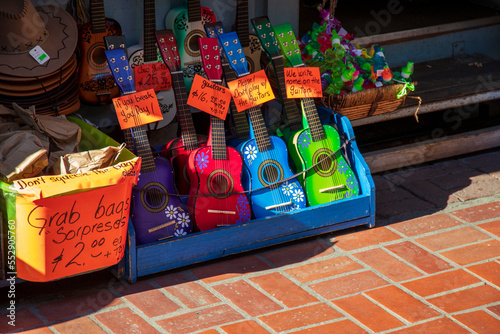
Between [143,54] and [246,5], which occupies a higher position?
[246,5]

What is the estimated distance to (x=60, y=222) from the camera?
2.96 meters

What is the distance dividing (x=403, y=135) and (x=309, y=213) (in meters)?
1.70

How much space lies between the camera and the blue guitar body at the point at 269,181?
3.68m

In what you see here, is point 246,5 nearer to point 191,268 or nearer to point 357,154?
point 357,154

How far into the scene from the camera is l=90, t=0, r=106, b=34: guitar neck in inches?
146

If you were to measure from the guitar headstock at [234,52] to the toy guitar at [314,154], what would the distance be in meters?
0.28

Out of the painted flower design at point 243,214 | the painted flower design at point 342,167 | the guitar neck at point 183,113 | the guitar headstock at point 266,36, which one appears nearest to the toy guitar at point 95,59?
the guitar neck at point 183,113

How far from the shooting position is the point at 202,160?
11.6 feet

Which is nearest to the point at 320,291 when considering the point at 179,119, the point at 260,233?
the point at 260,233

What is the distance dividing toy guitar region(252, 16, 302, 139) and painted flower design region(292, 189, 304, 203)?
360 mm

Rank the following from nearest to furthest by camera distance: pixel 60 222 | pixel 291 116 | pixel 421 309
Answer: pixel 60 222 → pixel 421 309 → pixel 291 116

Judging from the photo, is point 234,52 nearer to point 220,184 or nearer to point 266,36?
point 266,36

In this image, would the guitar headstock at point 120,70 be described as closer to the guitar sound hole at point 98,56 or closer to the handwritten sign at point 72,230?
the guitar sound hole at point 98,56

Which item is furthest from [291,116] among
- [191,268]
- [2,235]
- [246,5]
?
[2,235]
